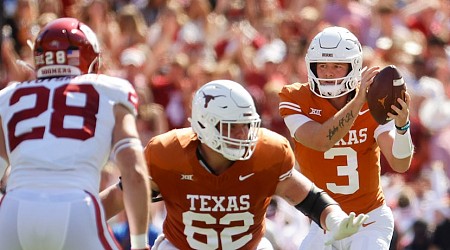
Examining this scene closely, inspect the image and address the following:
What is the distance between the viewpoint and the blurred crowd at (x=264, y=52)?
11.8m

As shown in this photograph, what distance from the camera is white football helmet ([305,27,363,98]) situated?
745 centimetres

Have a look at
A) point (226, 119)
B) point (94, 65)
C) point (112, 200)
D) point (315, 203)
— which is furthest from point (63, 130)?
point (315, 203)

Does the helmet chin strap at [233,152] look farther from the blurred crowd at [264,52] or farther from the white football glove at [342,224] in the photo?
the blurred crowd at [264,52]

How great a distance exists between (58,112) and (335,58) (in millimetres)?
2056

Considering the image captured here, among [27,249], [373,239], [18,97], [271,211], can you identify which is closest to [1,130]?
[18,97]

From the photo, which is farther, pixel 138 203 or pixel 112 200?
pixel 112 200

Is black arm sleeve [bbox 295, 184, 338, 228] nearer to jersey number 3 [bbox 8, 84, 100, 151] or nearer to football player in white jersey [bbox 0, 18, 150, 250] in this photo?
football player in white jersey [bbox 0, 18, 150, 250]

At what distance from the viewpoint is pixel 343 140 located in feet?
24.8

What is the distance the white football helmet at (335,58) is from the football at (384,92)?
222mm

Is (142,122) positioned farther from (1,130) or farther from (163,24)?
(1,130)

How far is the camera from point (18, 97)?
19.9ft

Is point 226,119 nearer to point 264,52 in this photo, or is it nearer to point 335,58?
point 335,58

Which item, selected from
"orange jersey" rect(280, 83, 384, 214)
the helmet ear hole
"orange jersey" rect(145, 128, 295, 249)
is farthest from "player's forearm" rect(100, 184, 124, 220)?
the helmet ear hole

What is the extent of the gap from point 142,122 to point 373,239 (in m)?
4.86
